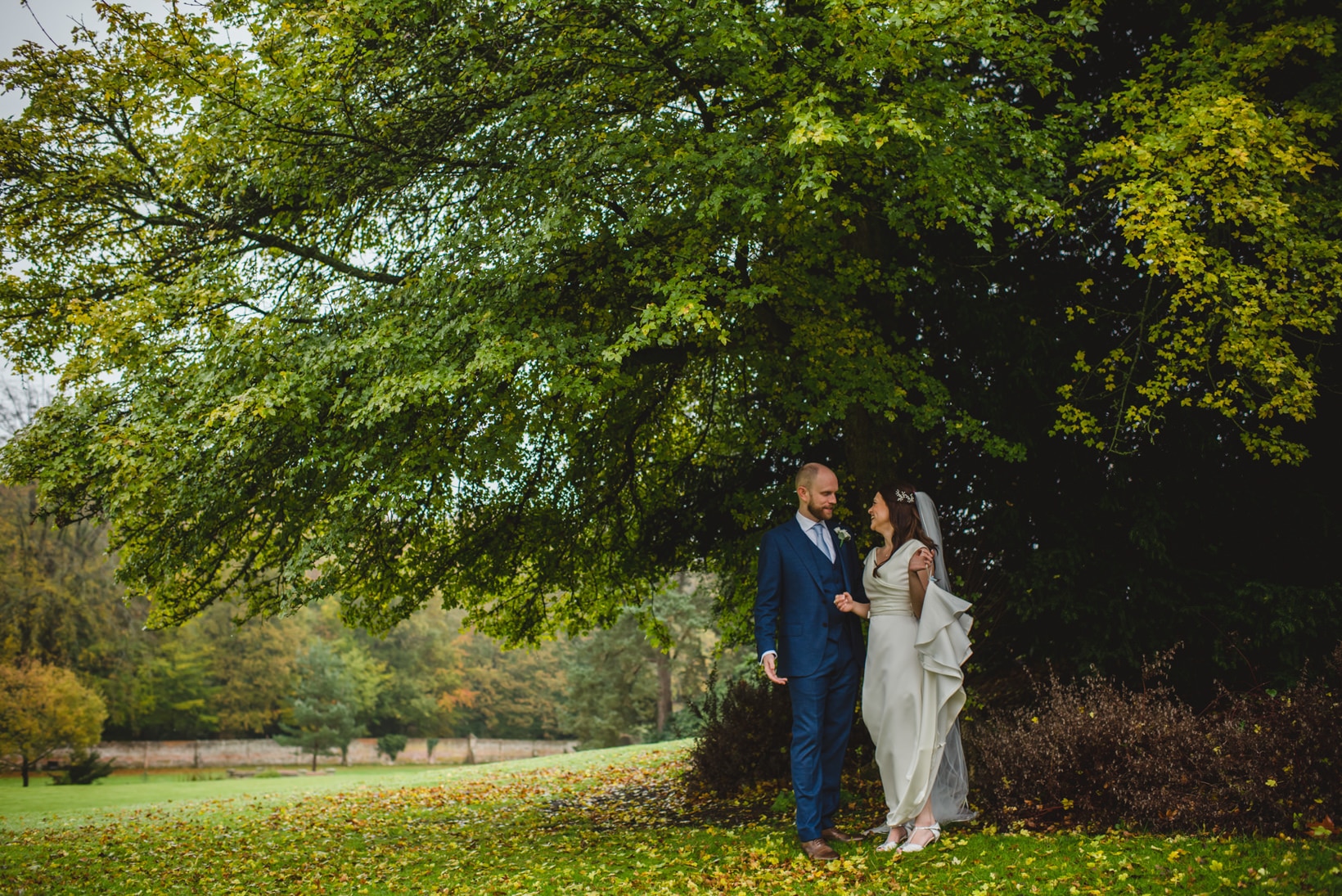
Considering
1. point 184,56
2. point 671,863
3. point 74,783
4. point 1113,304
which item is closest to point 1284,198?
point 1113,304

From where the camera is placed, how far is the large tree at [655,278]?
21.9 feet

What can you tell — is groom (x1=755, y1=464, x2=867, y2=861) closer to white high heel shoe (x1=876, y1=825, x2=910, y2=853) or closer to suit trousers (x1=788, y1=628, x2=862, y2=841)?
suit trousers (x1=788, y1=628, x2=862, y2=841)

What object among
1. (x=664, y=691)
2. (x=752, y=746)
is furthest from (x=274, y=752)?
(x=752, y=746)

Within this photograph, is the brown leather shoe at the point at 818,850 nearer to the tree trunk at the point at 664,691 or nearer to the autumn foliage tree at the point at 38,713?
the autumn foliage tree at the point at 38,713

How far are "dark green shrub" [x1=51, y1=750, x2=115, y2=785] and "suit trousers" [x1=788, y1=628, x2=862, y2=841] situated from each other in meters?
25.8

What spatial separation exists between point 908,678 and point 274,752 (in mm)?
38583

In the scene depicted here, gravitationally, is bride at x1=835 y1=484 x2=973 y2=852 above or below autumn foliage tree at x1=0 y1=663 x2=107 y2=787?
above

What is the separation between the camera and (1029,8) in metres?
8.71

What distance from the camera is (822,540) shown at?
5.64 metres

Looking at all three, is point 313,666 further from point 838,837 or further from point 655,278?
point 838,837

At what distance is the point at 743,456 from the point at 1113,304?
422cm

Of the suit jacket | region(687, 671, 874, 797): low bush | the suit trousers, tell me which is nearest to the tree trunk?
region(687, 671, 874, 797): low bush

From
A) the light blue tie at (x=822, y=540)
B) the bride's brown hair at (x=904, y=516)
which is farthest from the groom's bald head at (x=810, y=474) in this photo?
the bride's brown hair at (x=904, y=516)

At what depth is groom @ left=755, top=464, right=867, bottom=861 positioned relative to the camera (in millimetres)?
5352
